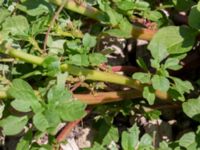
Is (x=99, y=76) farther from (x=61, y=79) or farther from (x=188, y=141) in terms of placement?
(x=188, y=141)

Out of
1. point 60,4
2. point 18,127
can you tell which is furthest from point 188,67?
point 18,127

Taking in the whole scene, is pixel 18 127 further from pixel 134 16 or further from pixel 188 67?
pixel 188 67

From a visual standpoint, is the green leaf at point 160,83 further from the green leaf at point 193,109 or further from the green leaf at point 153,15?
the green leaf at point 153,15

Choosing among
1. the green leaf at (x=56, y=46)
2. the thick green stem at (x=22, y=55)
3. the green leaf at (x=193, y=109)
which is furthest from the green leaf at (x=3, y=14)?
the green leaf at (x=193, y=109)

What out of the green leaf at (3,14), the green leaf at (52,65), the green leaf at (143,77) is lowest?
the green leaf at (143,77)

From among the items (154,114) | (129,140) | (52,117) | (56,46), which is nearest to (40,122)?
(52,117)
